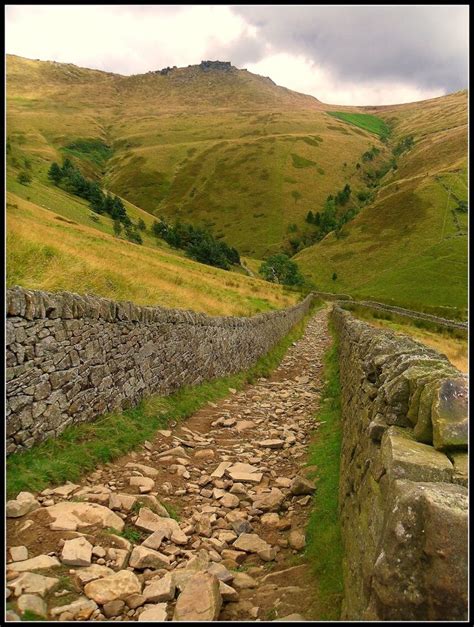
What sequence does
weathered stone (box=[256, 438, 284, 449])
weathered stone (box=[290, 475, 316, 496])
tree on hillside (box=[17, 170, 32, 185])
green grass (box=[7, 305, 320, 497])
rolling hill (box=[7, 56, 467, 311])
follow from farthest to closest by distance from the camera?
rolling hill (box=[7, 56, 467, 311]), tree on hillside (box=[17, 170, 32, 185]), weathered stone (box=[256, 438, 284, 449]), weathered stone (box=[290, 475, 316, 496]), green grass (box=[7, 305, 320, 497])

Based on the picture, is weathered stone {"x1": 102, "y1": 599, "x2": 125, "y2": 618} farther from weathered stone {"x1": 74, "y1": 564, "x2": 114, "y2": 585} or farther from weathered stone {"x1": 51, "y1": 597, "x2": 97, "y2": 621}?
weathered stone {"x1": 74, "y1": 564, "x2": 114, "y2": 585}

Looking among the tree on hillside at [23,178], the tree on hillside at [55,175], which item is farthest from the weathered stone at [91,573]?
the tree on hillside at [55,175]

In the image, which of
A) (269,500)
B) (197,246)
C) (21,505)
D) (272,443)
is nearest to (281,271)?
(197,246)

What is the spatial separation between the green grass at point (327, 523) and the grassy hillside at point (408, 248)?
69796 millimetres

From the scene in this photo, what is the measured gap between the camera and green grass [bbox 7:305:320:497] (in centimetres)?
653

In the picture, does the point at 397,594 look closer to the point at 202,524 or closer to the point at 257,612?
the point at 257,612

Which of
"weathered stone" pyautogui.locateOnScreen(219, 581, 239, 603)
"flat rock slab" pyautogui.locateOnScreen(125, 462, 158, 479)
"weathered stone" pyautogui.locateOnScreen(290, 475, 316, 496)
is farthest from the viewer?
"flat rock slab" pyautogui.locateOnScreen(125, 462, 158, 479)

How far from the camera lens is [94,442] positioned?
825cm

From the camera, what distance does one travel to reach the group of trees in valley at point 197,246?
9606 centimetres

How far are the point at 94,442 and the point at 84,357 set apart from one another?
163cm

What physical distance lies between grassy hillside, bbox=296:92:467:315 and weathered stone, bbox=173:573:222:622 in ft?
248

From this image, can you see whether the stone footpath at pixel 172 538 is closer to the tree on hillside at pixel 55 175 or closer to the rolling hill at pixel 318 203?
the rolling hill at pixel 318 203

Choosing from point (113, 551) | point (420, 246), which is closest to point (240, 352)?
point (113, 551)

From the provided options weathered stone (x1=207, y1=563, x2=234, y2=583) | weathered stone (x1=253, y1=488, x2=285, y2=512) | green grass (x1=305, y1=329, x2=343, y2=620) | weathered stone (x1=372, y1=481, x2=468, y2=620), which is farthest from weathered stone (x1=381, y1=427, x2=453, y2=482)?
weathered stone (x1=253, y1=488, x2=285, y2=512)
